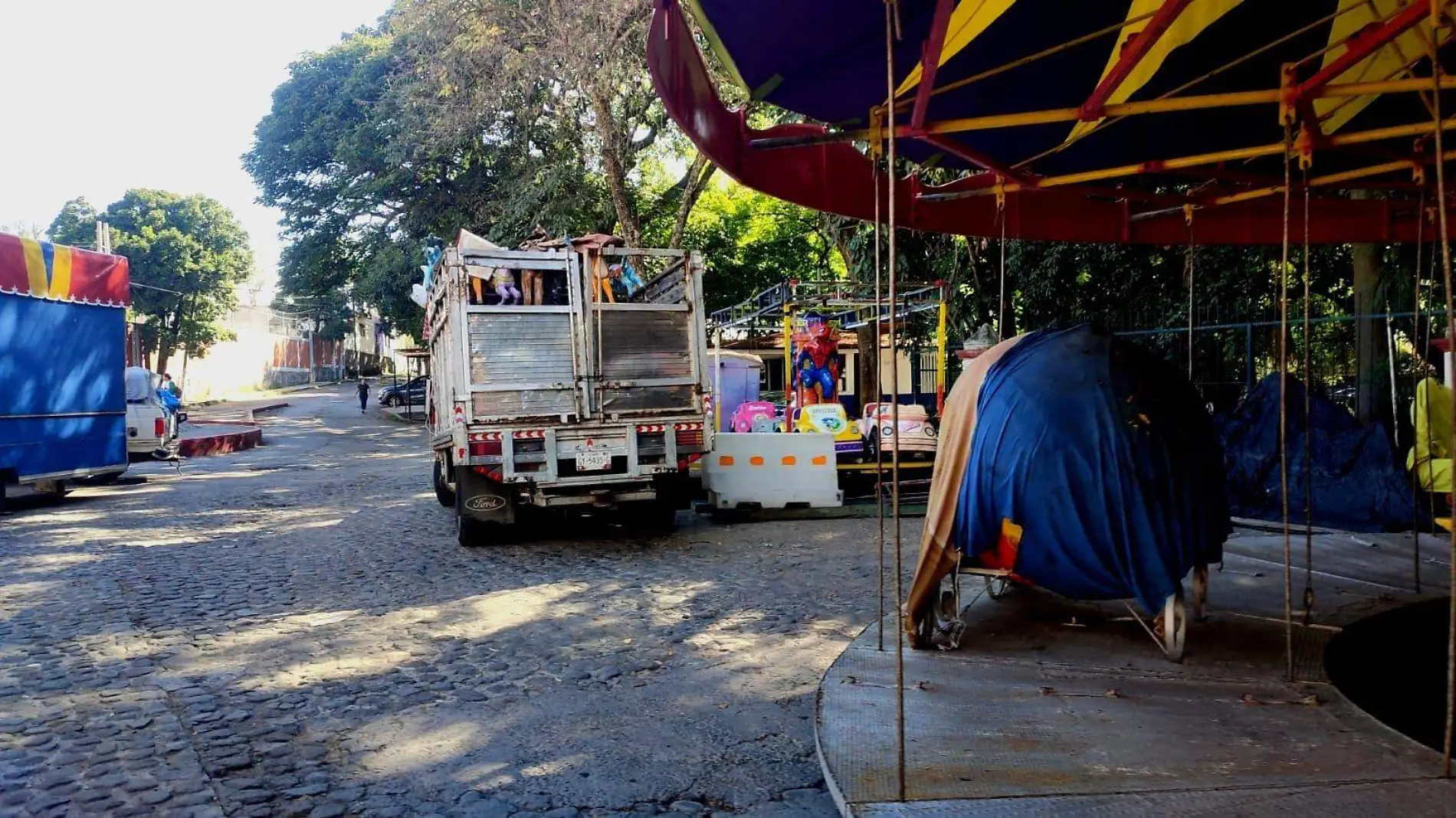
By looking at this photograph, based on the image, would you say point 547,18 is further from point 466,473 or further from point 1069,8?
point 1069,8

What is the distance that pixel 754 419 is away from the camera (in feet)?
49.4

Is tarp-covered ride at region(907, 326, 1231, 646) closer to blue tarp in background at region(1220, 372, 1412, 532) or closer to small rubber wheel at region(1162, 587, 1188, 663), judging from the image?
small rubber wheel at region(1162, 587, 1188, 663)

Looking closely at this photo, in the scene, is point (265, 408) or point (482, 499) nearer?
point (482, 499)

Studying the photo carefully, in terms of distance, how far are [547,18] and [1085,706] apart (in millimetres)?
17600

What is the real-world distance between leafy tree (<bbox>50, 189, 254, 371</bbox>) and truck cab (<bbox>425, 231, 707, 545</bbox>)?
1493 inches

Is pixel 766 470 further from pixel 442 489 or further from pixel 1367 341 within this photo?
pixel 1367 341

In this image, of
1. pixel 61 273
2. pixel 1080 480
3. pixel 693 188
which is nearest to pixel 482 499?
pixel 1080 480

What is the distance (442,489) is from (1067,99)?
31.5ft

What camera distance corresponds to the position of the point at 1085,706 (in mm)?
4617

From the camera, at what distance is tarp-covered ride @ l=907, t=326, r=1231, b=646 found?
5.09 metres

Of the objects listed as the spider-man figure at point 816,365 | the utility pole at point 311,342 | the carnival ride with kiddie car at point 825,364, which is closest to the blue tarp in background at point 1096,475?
the carnival ride with kiddie car at point 825,364

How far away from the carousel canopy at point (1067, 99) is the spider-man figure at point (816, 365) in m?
5.95

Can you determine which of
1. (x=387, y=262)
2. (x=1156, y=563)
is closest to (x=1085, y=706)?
(x=1156, y=563)

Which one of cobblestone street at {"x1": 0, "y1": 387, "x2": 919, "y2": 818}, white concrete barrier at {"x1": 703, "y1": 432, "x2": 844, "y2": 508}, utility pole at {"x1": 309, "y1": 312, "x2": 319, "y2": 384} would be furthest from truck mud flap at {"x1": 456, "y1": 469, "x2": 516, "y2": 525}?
utility pole at {"x1": 309, "y1": 312, "x2": 319, "y2": 384}
